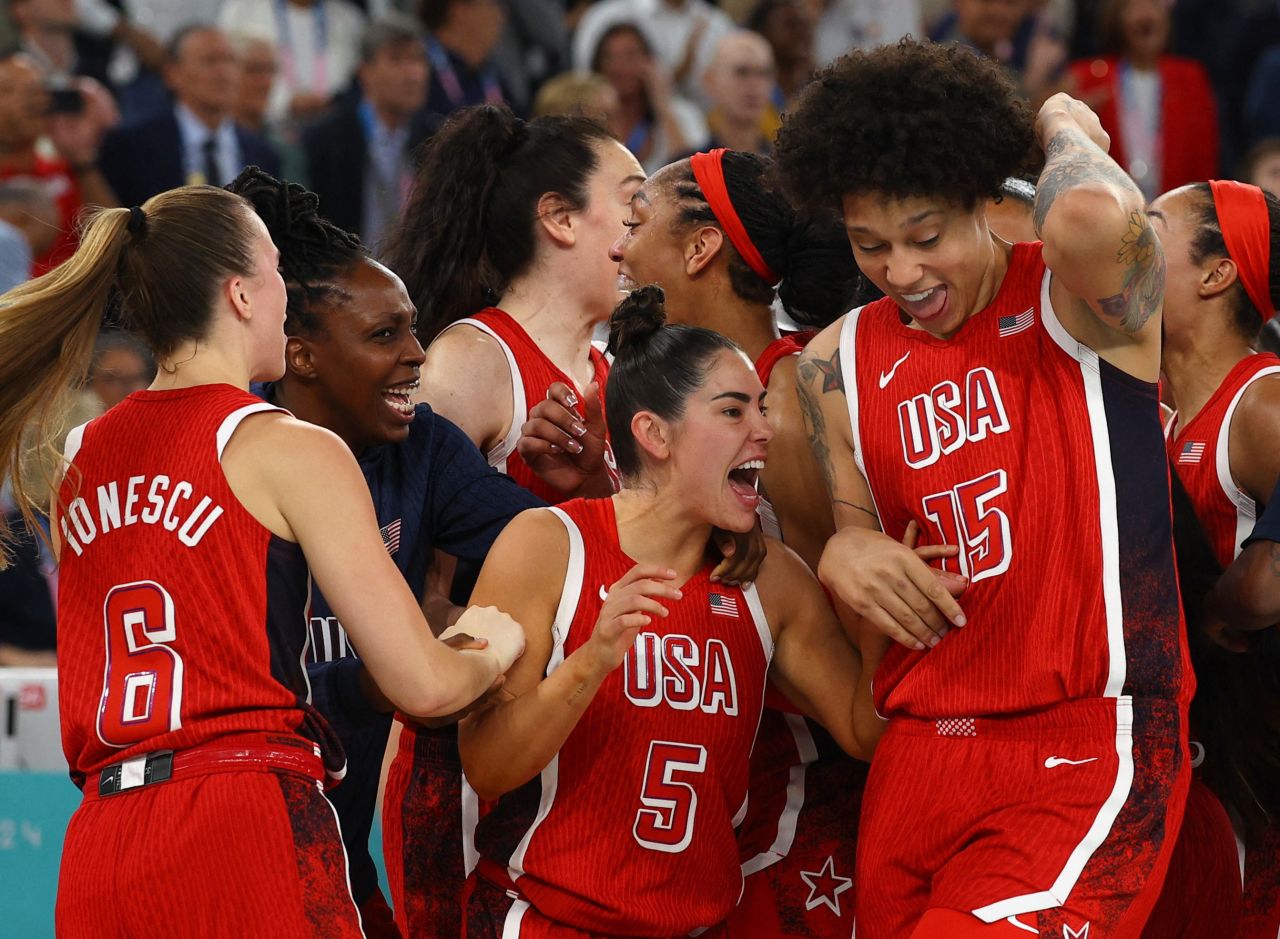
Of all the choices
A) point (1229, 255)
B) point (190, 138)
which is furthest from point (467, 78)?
point (1229, 255)

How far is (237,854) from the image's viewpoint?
2908mm

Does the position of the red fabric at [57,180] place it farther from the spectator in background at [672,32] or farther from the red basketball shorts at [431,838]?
the red basketball shorts at [431,838]

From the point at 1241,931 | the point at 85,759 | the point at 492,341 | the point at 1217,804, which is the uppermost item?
the point at 492,341

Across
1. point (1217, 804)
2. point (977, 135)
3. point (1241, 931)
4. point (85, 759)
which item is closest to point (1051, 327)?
point (977, 135)

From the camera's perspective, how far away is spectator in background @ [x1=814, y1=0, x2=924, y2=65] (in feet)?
33.1

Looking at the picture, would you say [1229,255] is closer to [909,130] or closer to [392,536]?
[909,130]

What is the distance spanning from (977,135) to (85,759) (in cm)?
198

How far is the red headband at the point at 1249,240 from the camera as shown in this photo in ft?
12.6

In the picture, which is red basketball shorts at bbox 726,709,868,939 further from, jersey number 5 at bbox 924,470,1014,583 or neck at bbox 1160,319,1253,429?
neck at bbox 1160,319,1253,429

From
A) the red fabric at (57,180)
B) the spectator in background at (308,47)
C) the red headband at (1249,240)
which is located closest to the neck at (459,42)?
the spectator in background at (308,47)

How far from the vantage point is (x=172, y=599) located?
2967mm

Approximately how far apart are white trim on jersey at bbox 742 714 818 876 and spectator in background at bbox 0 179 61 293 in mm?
4176

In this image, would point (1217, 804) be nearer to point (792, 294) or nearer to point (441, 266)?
point (792, 294)

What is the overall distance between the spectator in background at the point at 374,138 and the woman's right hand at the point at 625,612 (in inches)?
218
